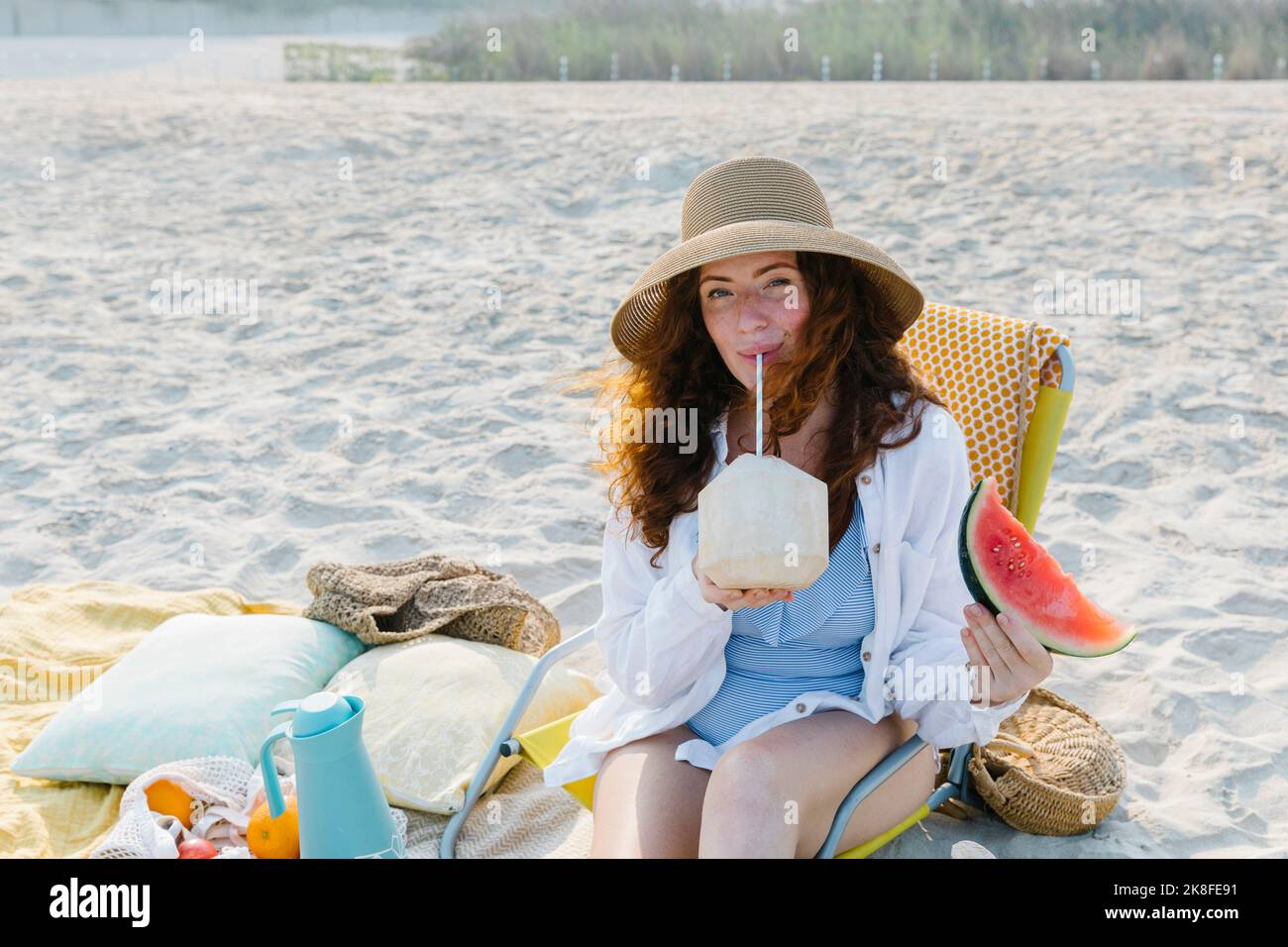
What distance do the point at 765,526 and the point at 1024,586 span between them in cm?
55

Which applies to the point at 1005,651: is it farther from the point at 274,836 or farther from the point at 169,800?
the point at 169,800

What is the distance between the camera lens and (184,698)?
3.39m

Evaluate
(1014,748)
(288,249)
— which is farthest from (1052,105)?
(1014,748)

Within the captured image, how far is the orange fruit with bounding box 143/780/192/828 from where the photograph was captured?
310cm

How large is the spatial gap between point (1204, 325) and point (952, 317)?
3.81m

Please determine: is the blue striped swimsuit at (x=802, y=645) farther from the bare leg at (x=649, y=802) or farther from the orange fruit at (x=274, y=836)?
the orange fruit at (x=274, y=836)

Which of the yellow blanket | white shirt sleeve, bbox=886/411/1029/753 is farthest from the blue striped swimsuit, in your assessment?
the yellow blanket

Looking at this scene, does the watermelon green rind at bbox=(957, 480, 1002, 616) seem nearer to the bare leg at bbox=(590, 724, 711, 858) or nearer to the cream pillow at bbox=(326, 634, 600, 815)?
the bare leg at bbox=(590, 724, 711, 858)

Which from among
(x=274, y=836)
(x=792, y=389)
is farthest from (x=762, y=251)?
(x=274, y=836)

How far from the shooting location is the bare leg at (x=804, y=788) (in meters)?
2.33

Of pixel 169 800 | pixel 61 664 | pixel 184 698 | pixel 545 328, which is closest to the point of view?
pixel 169 800

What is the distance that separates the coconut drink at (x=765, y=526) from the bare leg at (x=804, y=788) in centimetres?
41

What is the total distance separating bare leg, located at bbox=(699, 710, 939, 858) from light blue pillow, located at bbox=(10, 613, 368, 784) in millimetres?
1524

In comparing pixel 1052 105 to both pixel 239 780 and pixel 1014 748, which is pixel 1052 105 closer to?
pixel 1014 748
